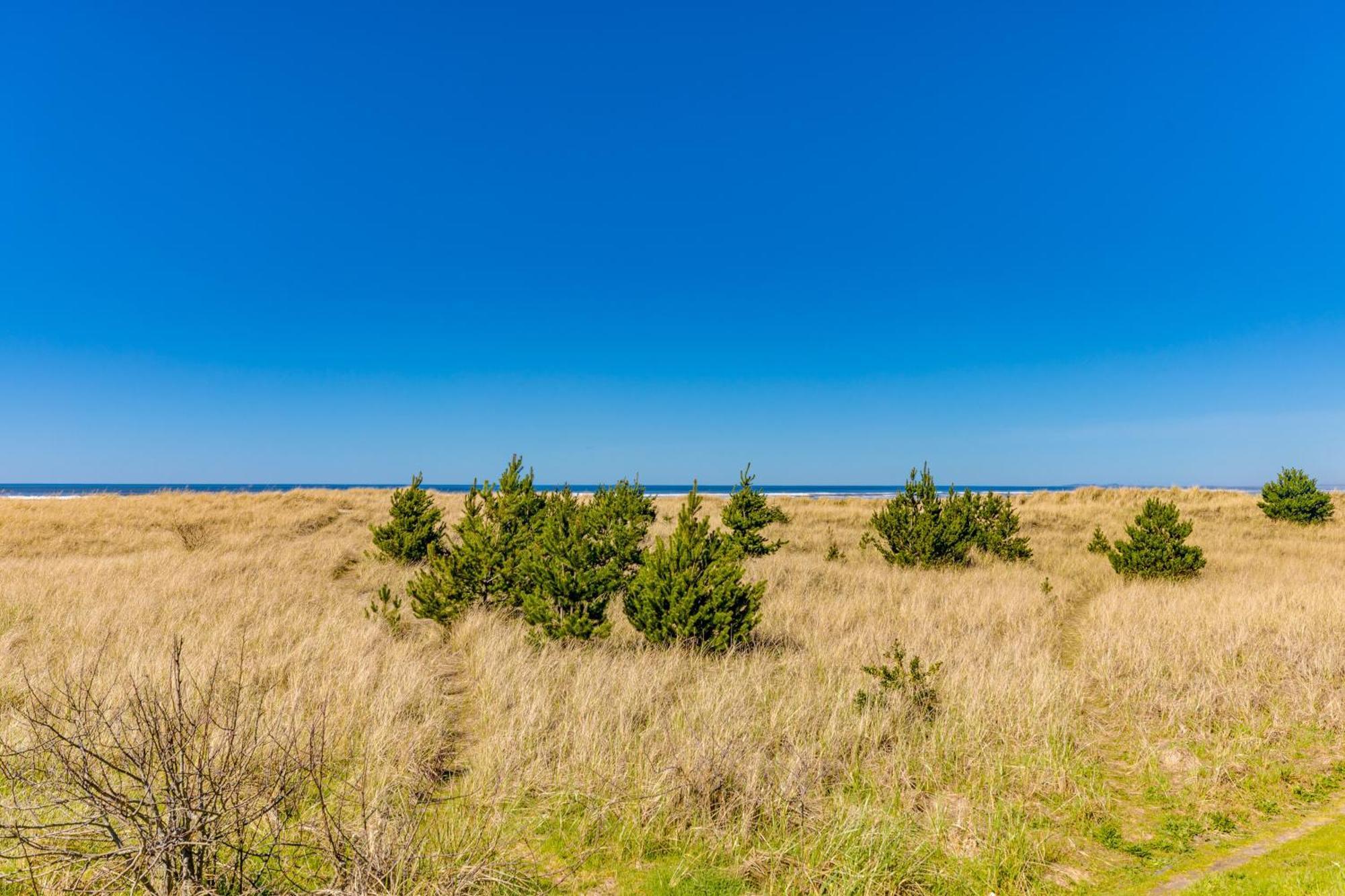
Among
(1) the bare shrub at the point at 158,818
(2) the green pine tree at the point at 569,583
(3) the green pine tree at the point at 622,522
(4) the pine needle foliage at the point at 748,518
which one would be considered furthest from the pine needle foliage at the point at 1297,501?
(1) the bare shrub at the point at 158,818

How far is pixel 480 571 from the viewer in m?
11.3

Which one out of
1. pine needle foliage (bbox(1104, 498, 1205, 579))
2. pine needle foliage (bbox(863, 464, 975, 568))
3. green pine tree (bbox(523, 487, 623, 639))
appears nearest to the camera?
green pine tree (bbox(523, 487, 623, 639))

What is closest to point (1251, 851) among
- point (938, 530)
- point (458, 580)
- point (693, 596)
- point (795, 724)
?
point (795, 724)

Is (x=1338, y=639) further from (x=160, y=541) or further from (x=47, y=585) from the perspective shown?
(x=160, y=541)

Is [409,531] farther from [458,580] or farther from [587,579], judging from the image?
[587,579]

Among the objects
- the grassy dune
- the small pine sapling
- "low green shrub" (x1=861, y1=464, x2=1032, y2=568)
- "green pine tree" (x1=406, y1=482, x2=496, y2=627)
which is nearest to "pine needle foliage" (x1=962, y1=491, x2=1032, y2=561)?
"low green shrub" (x1=861, y1=464, x2=1032, y2=568)

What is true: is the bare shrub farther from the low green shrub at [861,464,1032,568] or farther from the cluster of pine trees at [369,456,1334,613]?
the low green shrub at [861,464,1032,568]

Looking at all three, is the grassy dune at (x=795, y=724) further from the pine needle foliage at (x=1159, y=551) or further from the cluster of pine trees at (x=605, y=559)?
the pine needle foliage at (x=1159, y=551)

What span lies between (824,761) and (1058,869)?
1774 millimetres

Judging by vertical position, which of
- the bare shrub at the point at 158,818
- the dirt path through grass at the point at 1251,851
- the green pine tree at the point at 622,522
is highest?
the green pine tree at the point at 622,522

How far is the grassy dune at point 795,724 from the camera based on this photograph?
14.2 feet

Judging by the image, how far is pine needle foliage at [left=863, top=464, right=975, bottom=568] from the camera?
1802 centimetres

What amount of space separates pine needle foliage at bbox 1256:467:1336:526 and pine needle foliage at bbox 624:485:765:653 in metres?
32.9

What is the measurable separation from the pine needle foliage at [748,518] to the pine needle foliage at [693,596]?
8.73 m
